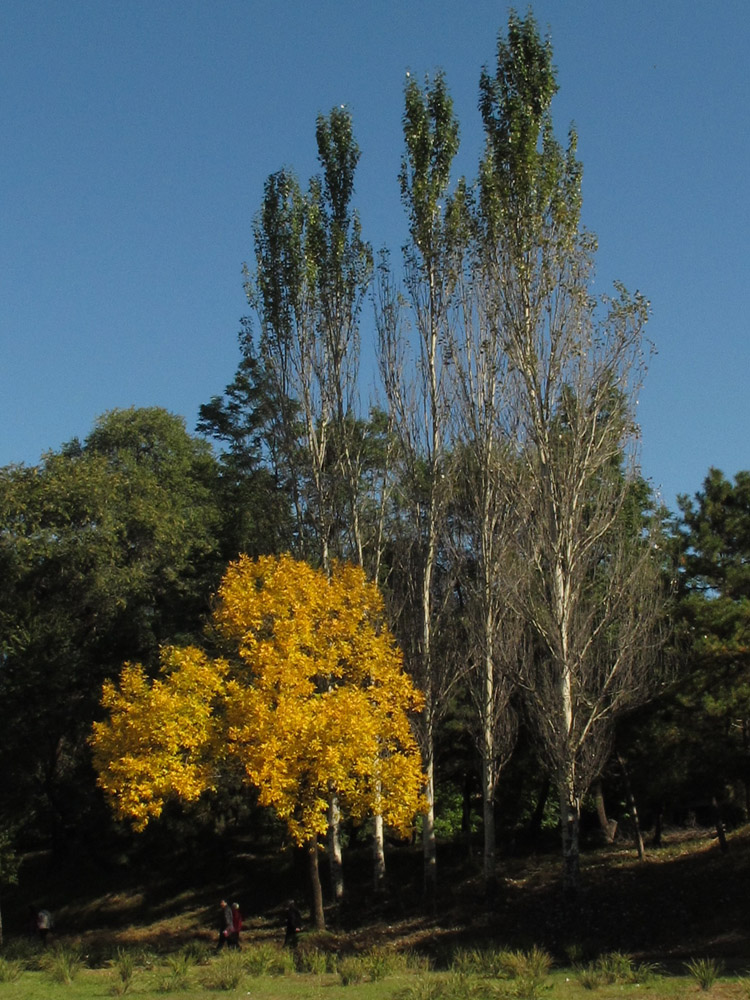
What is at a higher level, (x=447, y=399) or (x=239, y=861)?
(x=447, y=399)

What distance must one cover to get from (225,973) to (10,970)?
3714 mm

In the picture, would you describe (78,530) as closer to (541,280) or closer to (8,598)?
(8,598)

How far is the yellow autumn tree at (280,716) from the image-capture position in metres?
16.3

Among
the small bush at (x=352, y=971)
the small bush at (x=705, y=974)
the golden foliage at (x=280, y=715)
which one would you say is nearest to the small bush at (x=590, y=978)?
the small bush at (x=705, y=974)

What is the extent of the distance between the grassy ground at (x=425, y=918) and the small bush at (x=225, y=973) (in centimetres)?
15

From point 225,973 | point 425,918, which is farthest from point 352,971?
point 425,918

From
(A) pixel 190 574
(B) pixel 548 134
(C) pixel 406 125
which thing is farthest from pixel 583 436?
(A) pixel 190 574

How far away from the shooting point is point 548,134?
21.7m

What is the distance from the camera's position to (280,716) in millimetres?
16156

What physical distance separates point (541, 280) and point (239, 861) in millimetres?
20414

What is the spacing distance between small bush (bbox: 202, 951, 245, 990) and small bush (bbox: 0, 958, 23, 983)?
2.97 meters

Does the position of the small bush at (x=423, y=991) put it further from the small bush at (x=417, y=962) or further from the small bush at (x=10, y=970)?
the small bush at (x=10, y=970)

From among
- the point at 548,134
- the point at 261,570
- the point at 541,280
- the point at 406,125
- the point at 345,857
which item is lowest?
the point at 345,857

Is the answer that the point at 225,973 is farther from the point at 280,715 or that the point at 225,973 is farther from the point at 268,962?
the point at 280,715
